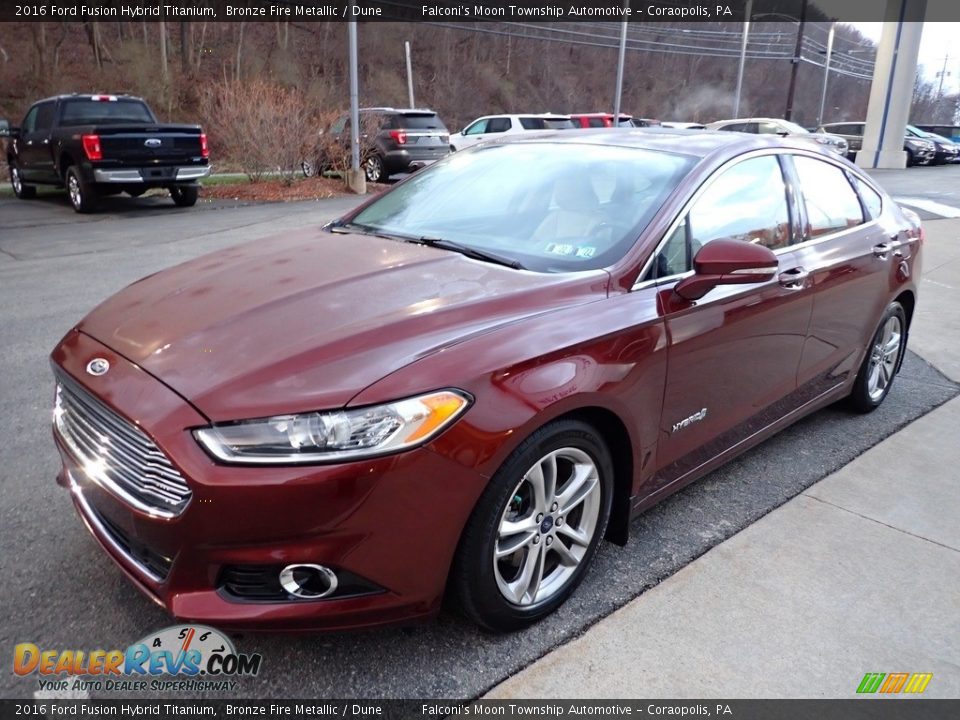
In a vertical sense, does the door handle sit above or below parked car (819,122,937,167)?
above

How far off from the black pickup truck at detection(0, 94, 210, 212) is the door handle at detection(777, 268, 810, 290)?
1112 centimetres

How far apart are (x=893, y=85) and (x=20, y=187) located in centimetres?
2758

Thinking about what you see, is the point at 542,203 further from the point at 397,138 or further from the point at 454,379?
the point at 397,138

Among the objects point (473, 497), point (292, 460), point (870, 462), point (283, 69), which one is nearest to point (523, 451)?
point (473, 497)

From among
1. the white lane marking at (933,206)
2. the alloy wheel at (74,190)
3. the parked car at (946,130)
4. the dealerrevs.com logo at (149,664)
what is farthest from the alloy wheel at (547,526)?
the parked car at (946,130)

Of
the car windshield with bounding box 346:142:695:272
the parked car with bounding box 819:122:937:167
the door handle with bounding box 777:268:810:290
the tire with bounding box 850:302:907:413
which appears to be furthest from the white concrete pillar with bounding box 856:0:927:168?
the car windshield with bounding box 346:142:695:272

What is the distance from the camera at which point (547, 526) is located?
2.50 meters

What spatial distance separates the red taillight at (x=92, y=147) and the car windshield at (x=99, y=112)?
1.23 meters

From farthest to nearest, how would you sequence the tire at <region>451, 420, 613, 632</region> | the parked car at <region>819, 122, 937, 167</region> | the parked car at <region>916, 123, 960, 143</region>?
the parked car at <region>916, 123, 960, 143</region>, the parked car at <region>819, 122, 937, 167</region>, the tire at <region>451, 420, 613, 632</region>

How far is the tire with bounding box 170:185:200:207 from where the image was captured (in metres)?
13.4

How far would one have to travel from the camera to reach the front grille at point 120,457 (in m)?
2.01

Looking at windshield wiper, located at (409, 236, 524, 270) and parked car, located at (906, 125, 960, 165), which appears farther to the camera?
parked car, located at (906, 125, 960, 165)

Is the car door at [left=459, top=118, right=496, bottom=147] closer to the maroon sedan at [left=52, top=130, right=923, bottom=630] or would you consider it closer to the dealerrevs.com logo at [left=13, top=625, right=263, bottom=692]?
the maroon sedan at [left=52, top=130, right=923, bottom=630]

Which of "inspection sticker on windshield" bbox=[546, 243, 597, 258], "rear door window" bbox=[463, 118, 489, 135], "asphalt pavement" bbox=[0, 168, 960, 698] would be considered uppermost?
"inspection sticker on windshield" bbox=[546, 243, 597, 258]
